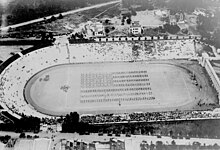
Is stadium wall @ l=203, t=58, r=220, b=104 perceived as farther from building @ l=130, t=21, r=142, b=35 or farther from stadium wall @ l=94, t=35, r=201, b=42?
building @ l=130, t=21, r=142, b=35

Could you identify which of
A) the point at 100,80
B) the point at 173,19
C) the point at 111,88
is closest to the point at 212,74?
the point at 111,88

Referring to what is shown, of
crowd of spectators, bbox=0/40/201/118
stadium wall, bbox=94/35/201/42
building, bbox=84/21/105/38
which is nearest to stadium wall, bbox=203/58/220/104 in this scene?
crowd of spectators, bbox=0/40/201/118

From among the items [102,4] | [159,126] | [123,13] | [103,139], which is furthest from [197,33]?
[103,139]

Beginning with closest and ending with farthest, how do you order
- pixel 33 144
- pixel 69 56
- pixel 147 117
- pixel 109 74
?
pixel 33 144
pixel 147 117
pixel 109 74
pixel 69 56

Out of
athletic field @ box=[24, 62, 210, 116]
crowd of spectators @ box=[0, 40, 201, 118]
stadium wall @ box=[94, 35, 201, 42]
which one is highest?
stadium wall @ box=[94, 35, 201, 42]

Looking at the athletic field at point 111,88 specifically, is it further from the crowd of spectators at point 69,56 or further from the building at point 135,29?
the building at point 135,29

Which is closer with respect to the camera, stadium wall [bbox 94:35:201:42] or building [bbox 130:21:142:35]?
stadium wall [bbox 94:35:201:42]

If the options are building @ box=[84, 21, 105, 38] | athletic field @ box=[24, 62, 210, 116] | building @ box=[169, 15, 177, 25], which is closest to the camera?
athletic field @ box=[24, 62, 210, 116]

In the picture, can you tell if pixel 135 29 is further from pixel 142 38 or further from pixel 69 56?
pixel 69 56
